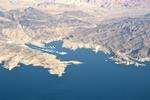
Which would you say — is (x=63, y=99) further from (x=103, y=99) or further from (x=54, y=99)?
(x=103, y=99)

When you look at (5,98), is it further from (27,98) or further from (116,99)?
(116,99)

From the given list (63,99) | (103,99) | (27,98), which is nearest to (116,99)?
(103,99)

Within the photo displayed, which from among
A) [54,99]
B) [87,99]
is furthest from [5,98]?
[87,99]

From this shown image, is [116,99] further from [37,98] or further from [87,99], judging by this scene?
[37,98]

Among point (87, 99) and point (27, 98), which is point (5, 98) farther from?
point (87, 99)

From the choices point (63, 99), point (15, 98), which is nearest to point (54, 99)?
point (63, 99)

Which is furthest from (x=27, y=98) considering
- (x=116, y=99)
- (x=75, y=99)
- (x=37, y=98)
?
(x=116, y=99)
